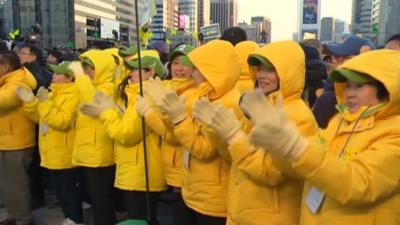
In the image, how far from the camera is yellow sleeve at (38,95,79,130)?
4.31 m

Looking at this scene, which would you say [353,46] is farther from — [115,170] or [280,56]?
[115,170]

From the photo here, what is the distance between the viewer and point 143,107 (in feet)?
10.9

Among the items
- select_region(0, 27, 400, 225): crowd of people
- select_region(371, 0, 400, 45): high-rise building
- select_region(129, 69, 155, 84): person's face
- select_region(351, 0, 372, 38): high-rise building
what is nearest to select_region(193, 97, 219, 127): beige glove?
select_region(0, 27, 400, 225): crowd of people

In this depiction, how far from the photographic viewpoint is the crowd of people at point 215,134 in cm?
188

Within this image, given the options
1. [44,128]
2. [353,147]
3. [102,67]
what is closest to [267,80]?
[353,147]

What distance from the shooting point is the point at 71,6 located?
7400cm

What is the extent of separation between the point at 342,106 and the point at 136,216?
2190 mm

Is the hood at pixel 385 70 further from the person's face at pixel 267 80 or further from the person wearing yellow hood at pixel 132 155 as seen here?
the person wearing yellow hood at pixel 132 155

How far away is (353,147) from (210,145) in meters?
1.07

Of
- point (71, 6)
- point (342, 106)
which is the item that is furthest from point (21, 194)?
point (71, 6)

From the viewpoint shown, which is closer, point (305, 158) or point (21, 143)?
point (305, 158)

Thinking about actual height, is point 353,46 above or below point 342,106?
above

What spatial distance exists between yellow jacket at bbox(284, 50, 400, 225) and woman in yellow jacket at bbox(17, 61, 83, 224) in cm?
284

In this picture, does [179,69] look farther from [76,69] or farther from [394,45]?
[394,45]
